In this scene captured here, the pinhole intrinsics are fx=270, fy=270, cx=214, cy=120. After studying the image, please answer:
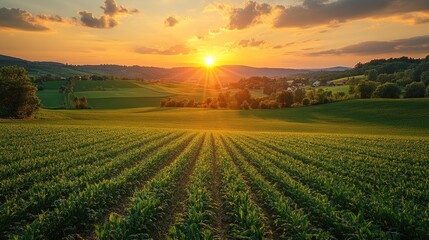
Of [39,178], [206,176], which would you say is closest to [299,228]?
[206,176]

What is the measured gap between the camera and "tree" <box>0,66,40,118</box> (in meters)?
57.7

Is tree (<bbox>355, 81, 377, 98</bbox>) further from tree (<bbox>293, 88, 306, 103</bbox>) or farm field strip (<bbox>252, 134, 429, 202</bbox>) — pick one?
farm field strip (<bbox>252, 134, 429, 202</bbox>)

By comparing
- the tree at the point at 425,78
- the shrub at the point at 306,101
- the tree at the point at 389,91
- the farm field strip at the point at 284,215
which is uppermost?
the tree at the point at 425,78

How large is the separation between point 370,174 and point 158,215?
13854 mm

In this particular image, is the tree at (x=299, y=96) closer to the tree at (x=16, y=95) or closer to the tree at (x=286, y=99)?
the tree at (x=286, y=99)

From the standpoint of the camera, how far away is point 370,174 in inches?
684

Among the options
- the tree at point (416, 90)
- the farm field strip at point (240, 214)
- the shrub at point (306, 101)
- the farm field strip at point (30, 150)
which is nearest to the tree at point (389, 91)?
the tree at point (416, 90)

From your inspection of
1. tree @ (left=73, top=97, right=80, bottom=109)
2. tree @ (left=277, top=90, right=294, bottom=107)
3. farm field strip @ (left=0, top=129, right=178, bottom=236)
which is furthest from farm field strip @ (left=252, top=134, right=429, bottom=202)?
tree @ (left=73, top=97, right=80, bottom=109)

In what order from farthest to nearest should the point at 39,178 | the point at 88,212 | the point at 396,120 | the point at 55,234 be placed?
the point at 396,120, the point at 39,178, the point at 88,212, the point at 55,234

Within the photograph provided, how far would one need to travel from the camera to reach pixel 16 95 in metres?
58.3

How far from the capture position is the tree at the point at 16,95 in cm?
5769

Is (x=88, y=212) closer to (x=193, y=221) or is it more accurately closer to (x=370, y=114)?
(x=193, y=221)

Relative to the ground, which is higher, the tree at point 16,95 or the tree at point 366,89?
the tree at point 366,89

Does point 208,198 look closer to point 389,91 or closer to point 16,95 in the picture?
point 16,95
